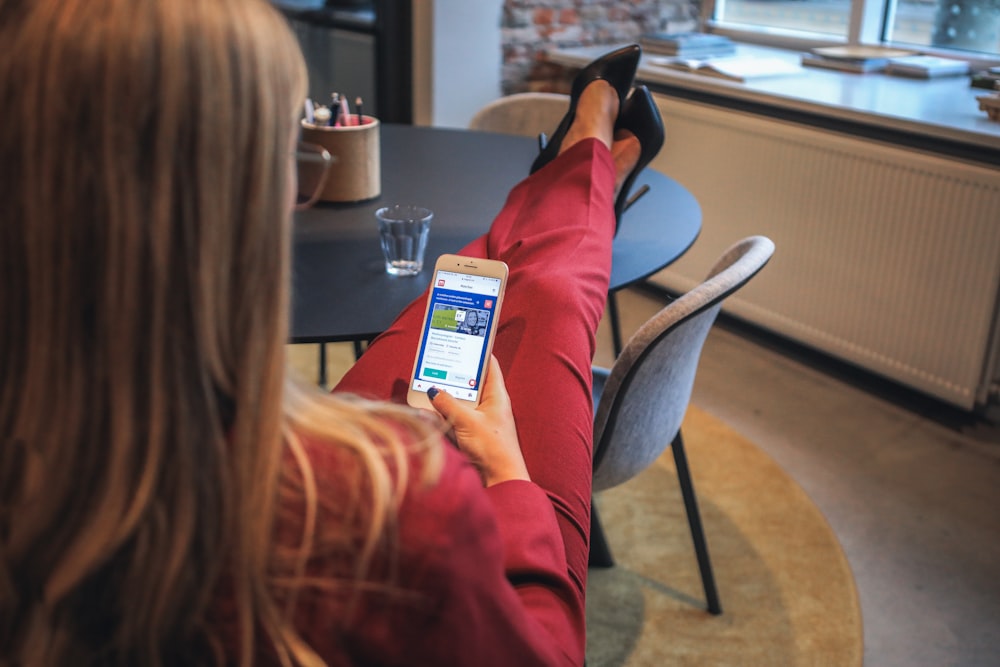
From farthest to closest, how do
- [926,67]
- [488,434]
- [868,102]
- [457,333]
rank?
[926,67]
[868,102]
[457,333]
[488,434]

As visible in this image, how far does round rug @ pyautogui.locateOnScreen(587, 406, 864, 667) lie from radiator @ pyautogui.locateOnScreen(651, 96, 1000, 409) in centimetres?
53

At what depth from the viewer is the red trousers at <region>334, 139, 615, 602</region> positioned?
97cm

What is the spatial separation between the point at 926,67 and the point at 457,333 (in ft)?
7.02

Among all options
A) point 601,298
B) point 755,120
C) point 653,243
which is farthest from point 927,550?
point 755,120

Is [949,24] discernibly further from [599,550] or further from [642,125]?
[599,550]

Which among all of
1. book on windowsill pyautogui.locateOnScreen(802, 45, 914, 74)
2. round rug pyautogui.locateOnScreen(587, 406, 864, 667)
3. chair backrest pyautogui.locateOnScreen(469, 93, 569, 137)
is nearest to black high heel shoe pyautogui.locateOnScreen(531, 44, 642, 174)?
chair backrest pyautogui.locateOnScreen(469, 93, 569, 137)

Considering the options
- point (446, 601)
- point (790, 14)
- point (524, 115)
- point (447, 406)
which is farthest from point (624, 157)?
point (790, 14)

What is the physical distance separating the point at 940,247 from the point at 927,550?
74cm

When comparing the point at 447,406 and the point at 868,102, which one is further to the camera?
the point at 868,102

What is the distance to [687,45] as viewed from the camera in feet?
9.57

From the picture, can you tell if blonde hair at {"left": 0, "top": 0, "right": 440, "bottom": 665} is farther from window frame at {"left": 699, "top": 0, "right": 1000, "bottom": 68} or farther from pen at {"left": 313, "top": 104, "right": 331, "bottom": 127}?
window frame at {"left": 699, "top": 0, "right": 1000, "bottom": 68}

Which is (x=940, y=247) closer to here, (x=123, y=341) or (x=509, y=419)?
(x=509, y=419)

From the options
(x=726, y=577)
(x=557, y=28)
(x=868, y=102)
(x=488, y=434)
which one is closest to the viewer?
(x=488, y=434)

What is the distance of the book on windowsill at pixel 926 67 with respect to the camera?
2.61 metres
